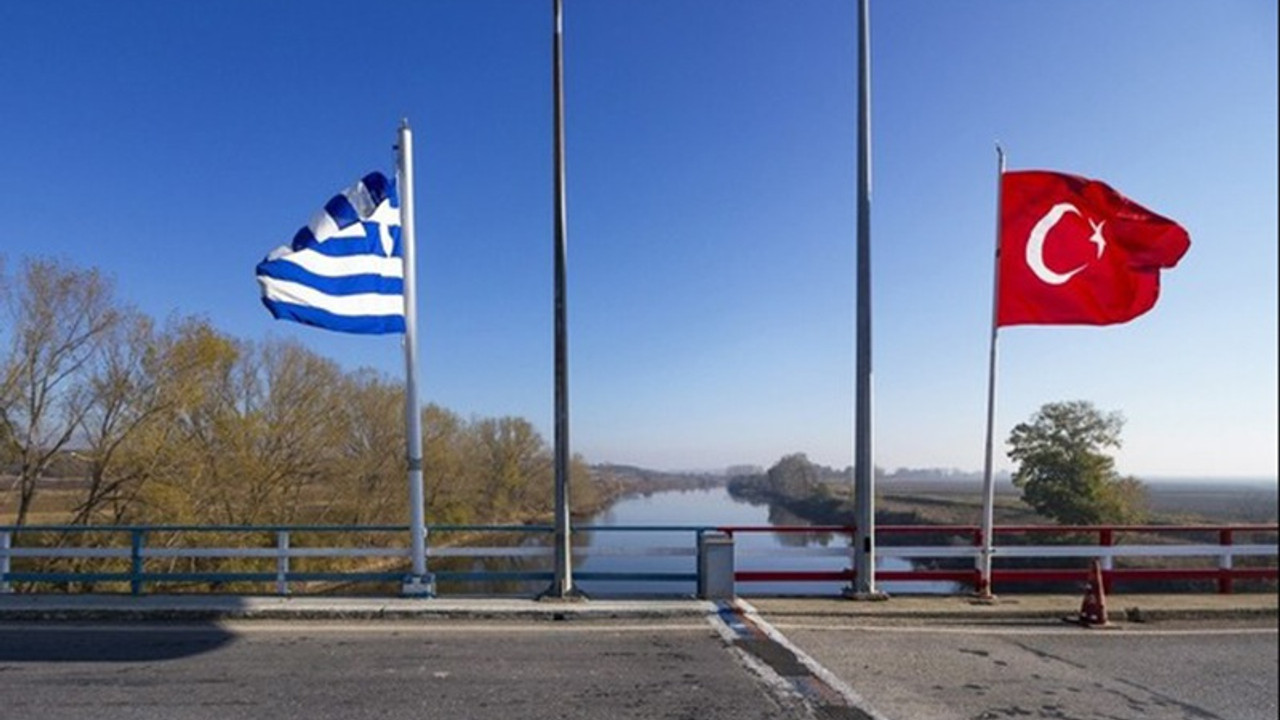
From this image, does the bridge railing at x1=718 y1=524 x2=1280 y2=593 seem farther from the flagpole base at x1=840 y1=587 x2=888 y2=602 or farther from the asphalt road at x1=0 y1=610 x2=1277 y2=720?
the asphalt road at x1=0 y1=610 x2=1277 y2=720

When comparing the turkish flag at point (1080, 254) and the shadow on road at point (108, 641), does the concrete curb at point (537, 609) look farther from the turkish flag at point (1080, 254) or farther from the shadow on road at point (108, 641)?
the turkish flag at point (1080, 254)

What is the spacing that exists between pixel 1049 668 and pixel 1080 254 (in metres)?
5.50

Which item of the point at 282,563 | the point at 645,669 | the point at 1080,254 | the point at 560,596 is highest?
the point at 1080,254

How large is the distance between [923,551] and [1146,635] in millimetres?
2387

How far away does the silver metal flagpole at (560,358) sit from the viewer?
916 cm

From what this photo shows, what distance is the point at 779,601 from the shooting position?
923 centimetres

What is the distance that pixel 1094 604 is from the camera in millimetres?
8398

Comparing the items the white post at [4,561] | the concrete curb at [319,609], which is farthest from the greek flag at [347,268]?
the white post at [4,561]

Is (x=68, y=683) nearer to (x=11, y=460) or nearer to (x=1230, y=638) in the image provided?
(x=1230, y=638)

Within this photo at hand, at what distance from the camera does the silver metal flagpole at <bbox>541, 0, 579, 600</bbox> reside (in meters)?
9.16

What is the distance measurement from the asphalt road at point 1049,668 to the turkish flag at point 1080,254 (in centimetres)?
390

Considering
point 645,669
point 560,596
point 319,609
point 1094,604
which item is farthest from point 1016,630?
point 319,609

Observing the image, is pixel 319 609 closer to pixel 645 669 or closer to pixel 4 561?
pixel 645 669

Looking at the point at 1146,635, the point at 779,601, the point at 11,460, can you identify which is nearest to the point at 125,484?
the point at 11,460
